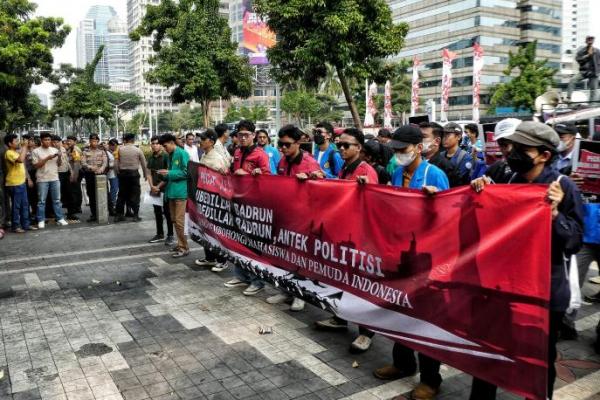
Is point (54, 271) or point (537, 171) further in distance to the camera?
point (54, 271)

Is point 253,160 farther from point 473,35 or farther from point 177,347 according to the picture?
point 473,35

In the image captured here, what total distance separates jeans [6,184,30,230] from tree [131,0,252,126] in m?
12.8

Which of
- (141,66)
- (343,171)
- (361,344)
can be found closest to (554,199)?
(343,171)

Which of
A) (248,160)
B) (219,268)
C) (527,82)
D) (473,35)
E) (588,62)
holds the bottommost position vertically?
(219,268)

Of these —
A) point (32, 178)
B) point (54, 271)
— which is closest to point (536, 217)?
point (54, 271)

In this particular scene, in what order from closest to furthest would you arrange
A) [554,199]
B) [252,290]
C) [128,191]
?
[554,199]
[252,290]
[128,191]

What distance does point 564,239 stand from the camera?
2.88 metres

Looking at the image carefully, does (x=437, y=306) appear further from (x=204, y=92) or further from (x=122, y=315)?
(x=204, y=92)

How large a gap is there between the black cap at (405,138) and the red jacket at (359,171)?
539 millimetres

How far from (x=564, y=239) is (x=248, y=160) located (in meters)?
3.98

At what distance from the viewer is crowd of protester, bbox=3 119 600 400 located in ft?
9.96

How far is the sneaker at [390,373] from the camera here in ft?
13.2

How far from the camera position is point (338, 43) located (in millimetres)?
15414

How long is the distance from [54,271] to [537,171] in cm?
679
